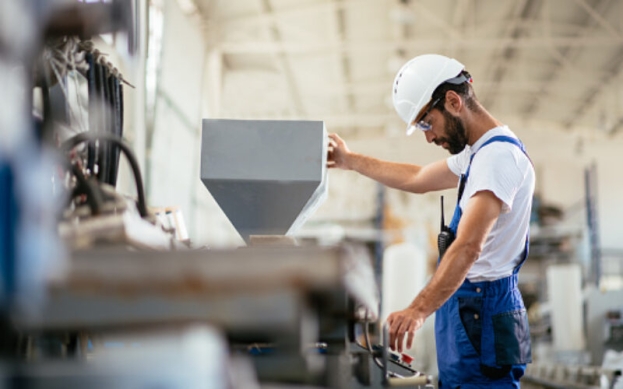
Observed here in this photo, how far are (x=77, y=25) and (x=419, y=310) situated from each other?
3.64 ft

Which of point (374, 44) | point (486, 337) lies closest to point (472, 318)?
point (486, 337)

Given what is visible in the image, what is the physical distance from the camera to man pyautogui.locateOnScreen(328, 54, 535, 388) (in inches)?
67.9

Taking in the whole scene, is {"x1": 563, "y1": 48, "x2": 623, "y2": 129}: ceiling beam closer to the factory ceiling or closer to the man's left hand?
the factory ceiling

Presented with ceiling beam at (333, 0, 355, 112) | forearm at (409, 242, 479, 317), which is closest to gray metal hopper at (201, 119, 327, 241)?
forearm at (409, 242, 479, 317)

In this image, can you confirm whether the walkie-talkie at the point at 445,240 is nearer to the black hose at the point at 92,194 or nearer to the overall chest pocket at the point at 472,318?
the overall chest pocket at the point at 472,318

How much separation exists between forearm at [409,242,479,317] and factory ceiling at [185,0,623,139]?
6.73 metres

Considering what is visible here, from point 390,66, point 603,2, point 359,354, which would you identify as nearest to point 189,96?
point 390,66

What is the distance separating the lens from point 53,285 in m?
0.69

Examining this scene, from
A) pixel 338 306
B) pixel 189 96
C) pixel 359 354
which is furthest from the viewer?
pixel 189 96

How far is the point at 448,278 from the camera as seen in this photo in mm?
1700

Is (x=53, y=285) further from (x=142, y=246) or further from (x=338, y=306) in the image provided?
(x=338, y=306)

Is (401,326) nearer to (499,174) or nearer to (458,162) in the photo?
(499,174)

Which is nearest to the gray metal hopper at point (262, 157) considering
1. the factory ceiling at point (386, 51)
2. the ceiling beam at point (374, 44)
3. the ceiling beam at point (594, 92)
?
the factory ceiling at point (386, 51)

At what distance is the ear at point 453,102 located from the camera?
2.04 m
